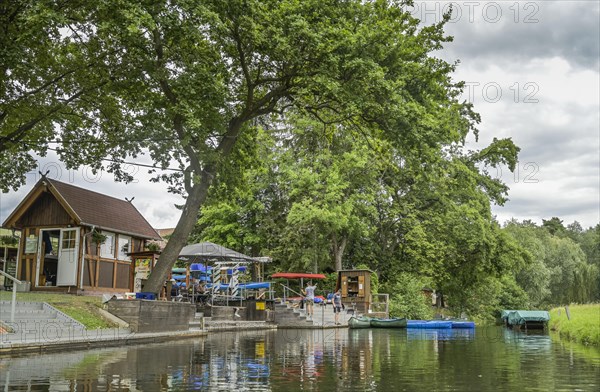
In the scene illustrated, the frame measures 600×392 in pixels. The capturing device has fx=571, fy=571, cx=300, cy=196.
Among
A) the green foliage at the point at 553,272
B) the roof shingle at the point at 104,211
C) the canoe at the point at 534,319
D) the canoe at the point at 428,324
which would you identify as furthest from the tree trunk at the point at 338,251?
the roof shingle at the point at 104,211

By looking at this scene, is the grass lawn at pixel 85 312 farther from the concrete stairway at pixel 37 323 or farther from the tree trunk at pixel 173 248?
the tree trunk at pixel 173 248

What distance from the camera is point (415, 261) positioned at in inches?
1683

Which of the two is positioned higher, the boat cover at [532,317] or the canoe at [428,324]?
the boat cover at [532,317]

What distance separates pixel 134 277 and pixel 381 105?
15.6 meters

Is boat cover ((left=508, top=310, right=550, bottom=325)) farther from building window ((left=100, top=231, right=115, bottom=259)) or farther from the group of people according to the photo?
building window ((left=100, top=231, right=115, bottom=259))

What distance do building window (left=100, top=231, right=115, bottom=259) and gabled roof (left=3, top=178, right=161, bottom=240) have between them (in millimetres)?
390

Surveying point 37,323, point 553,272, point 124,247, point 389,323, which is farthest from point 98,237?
point 553,272

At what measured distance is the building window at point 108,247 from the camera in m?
26.7

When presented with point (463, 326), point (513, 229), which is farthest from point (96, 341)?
point (513, 229)

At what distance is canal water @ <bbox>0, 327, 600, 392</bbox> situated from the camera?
8.24m

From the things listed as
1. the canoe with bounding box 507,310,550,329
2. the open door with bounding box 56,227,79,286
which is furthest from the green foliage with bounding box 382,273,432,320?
the open door with bounding box 56,227,79,286

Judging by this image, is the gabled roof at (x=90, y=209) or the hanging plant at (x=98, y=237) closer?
the gabled roof at (x=90, y=209)

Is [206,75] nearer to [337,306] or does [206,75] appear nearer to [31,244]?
[31,244]

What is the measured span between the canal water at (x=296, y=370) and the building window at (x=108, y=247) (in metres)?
13.3
